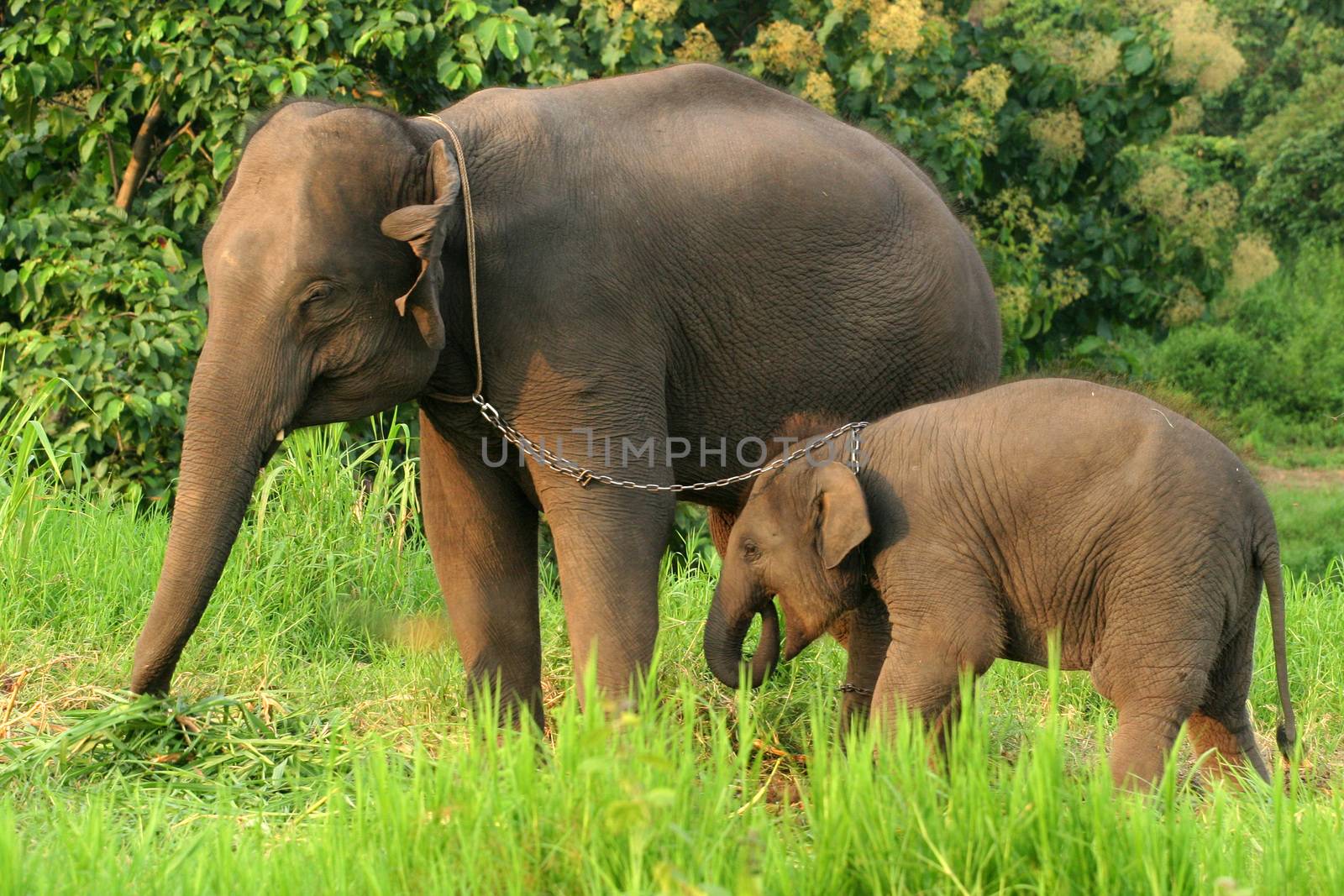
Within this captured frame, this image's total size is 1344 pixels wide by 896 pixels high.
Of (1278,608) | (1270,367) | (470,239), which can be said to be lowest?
(1270,367)

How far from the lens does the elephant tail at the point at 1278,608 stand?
13.5 ft

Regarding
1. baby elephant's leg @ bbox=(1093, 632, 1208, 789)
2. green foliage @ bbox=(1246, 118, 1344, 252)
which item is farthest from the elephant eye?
green foliage @ bbox=(1246, 118, 1344, 252)

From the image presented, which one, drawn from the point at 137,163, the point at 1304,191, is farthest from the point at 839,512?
the point at 1304,191

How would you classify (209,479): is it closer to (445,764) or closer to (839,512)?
(445,764)

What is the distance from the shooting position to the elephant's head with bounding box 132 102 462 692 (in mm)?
3873

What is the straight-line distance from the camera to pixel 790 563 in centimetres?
434

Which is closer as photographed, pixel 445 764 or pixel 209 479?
pixel 445 764

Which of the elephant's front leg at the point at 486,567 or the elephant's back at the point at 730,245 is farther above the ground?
the elephant's back at the point at 730,245

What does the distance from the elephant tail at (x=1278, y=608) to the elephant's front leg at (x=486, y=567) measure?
6.28ft

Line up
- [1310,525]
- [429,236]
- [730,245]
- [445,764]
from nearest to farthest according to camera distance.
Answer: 1. [445,764]
2. [429,236]
3. [730,245]
4. [1310,525]

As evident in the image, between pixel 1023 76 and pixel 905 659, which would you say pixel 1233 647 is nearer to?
pixel 905 659

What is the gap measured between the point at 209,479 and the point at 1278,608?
8.37 feet

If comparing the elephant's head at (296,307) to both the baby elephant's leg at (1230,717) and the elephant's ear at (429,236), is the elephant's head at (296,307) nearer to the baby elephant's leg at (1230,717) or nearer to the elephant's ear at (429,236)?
the elephant's ear at (429,236)

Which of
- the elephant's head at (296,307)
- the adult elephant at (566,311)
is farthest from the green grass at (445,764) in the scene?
the elephant's head at (296,307)
